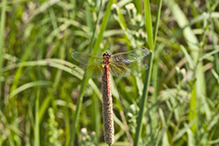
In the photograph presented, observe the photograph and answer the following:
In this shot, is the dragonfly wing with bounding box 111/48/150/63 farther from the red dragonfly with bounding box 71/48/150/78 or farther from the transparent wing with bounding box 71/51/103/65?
the transparent wing with bounding box 71/51/103/65

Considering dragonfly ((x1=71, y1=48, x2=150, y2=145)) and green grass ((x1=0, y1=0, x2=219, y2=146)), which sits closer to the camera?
dragonfly ((x1=71, y1=48, x2=150, y2=145))

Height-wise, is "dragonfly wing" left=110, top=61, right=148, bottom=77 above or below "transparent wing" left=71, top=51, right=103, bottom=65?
below

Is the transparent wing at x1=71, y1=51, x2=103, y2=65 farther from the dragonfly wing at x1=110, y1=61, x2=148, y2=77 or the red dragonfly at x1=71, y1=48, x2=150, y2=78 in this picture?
the dragonfly wing at x1=110, y1=61, x2=148, y2=77

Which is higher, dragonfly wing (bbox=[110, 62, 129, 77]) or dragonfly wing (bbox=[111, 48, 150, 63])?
dragonfly wing (bbox=[111, 48, 150, 63])

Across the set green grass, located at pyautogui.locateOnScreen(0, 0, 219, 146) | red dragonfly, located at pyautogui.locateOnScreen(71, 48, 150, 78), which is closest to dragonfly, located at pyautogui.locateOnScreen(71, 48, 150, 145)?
red dragonfly, located at pyautogui.locateOnScreen(71, 48, 150, 78)

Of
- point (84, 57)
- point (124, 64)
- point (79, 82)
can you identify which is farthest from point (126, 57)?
point (79, 82)

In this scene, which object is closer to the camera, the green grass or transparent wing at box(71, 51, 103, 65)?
transparent wing at box(71, 51, 103, 65)

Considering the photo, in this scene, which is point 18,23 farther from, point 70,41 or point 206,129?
point 206,129

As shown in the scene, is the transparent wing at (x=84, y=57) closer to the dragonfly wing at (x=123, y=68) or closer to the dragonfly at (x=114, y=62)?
the dragonfly at (x=114, y=62)

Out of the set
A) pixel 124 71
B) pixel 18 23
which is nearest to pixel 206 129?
pixel 124 71

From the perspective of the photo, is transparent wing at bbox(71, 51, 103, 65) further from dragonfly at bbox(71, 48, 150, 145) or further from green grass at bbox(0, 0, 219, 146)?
green grass at bbox(0, 0, 219, 146)

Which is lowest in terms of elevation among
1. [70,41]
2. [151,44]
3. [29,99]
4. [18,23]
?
[29,99]
